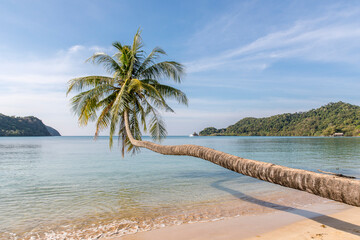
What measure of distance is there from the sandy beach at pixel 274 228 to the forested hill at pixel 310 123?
12712 centimetres

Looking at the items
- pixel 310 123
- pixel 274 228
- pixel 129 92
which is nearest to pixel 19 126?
pixel 129 92

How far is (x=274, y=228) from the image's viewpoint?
558 cm

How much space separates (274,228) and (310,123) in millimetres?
145825

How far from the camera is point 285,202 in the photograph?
827 cm

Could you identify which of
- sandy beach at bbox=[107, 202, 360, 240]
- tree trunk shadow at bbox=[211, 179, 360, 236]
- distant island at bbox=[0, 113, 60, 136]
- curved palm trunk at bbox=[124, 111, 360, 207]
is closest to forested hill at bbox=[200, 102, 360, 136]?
tree trunk shadow at bbox=[211, 179, 360, 236]

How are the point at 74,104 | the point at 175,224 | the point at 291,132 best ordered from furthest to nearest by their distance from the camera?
the point at 291,132
the point at 74,104
the point at 175,224

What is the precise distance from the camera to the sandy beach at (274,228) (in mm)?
5055

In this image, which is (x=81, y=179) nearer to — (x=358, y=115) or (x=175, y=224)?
(x=175, y=224)

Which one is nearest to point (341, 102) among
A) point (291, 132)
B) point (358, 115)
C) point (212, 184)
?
point (358, 115)

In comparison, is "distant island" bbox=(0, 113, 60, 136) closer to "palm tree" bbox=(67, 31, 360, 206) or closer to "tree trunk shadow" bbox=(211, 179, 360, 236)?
"palm tree" bbox=(67, 31, 360, 206)

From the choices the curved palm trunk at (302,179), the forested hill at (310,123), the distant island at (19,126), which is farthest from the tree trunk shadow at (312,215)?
the distant island at (19,126)

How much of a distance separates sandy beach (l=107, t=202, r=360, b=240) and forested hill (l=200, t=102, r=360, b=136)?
417 feet

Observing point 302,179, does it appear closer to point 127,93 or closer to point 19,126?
point 127,93

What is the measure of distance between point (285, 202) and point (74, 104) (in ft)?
33.3
